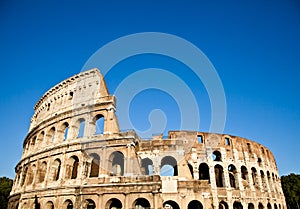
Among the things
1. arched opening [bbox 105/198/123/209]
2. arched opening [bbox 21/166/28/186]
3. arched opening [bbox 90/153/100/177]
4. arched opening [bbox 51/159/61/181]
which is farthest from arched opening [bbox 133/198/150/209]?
arched opening [bbox 21/166/28/186]

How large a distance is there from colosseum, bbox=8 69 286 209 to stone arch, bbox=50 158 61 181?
0.09 meters

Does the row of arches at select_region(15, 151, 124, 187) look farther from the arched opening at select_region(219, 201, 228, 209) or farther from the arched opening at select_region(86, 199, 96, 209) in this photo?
the arched opening at select_region(219, 201, 228, 209)

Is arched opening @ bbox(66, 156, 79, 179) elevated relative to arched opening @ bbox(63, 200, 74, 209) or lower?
elevated

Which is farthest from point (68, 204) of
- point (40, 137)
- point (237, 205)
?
point (237, 205)

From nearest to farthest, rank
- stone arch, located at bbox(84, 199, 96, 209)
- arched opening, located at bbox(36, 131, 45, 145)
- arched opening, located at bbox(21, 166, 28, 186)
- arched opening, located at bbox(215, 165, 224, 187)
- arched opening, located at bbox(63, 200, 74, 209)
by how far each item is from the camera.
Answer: stone arch, located at bbox(84, 199, 96, 209)
arched opening, located at bbox(63, 200, 74, 209)
arched opening, located at bbox(21, 166, 28, 186)
arched opening, located at bbox(36, 131, 45, 145)
arched opening, located at bbox(215, 165, 224, 187)

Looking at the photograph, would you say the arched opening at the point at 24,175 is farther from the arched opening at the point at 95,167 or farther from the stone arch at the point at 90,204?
the stone arch at the point at 90,204

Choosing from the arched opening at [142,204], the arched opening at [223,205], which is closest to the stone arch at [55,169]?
the arched opening at [142,204]

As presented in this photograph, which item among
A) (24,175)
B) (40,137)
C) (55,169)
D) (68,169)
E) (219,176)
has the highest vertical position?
(40,137)

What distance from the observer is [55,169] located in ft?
65.0

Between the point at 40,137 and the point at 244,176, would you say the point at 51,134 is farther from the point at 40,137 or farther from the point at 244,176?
the point at 244,176

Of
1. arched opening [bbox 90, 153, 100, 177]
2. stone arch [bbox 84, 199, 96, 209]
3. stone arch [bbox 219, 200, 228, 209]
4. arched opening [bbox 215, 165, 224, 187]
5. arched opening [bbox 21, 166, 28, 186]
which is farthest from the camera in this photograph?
arched opening [bbox 215, 165, 224, 187]

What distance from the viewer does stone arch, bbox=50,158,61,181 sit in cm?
1942

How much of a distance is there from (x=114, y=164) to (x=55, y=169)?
5195mm

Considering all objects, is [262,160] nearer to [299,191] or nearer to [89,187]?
[299,191]
